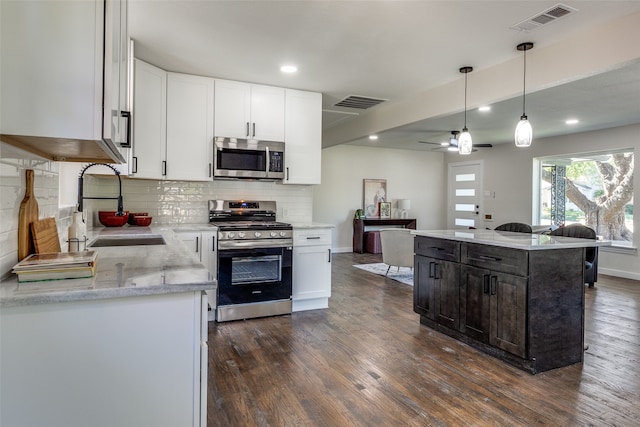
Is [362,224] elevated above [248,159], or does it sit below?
below

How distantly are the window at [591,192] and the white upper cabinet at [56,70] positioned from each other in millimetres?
7485

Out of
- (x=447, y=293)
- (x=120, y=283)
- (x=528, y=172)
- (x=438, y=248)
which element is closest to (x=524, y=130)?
(x=438, y=248)

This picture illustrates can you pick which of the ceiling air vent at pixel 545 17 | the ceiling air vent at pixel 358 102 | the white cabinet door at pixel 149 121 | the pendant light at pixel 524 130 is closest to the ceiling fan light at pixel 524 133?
the pendant light at pixel 524 130

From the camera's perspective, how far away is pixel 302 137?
14.4ft

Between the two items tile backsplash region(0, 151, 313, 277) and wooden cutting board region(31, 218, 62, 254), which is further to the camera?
tile backsplash region(0, 151, 313, 277)

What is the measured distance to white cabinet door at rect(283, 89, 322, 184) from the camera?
4.32 meters

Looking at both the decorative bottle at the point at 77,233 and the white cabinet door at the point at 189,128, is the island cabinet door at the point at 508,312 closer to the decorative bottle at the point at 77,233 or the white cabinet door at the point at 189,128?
the decorative bottle at the point at 77,233

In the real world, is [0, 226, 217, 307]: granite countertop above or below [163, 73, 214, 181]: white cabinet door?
below

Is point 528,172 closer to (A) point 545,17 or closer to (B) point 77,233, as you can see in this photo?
(A) point 545,17

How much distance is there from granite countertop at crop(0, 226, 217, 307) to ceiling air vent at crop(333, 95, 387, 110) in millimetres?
3375

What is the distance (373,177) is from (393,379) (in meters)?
6.75

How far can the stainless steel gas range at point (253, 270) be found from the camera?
11.9 ft

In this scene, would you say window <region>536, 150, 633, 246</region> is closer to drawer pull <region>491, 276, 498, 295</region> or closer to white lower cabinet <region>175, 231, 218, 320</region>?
drawer pull <region>491, 276, 498, 295</region>

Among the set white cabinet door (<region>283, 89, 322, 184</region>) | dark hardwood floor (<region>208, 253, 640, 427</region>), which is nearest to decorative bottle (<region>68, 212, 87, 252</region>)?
dark hardwood floor (<region>208, 253, 640, 427</region>)
